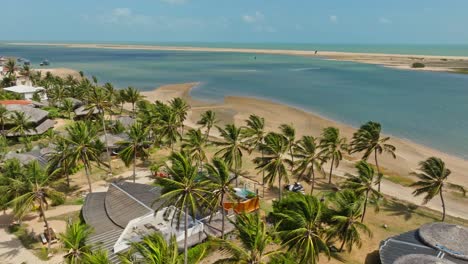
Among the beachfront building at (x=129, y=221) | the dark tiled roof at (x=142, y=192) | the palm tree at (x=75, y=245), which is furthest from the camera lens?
the dark tiled roof at (x=142, y=192)

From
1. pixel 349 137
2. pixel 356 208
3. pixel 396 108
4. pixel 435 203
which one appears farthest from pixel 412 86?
pixel 356 208

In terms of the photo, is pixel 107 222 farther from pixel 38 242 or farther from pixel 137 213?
pixel 38 242

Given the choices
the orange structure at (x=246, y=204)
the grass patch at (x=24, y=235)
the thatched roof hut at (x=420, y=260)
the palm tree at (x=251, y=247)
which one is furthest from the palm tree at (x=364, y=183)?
the grass patch at (x=24, y=235)

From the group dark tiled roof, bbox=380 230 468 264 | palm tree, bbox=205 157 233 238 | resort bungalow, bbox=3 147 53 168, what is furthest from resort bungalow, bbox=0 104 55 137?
dark tiled roof, bbox=380 230 468 264

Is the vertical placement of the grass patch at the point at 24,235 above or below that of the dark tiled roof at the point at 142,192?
below

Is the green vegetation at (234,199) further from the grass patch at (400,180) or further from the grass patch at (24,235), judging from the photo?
the grass patch at (400,180)

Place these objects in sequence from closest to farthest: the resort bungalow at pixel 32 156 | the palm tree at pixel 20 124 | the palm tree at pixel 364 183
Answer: the palm tree at pixel 364 183, the resort bungalow at pixel 32 156, the palm tree at pixel 20 124

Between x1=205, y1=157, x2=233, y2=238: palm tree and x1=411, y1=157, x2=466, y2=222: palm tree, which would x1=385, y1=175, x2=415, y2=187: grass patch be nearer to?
x1=411, y1=157, x2=466, y2=222: palm tree
